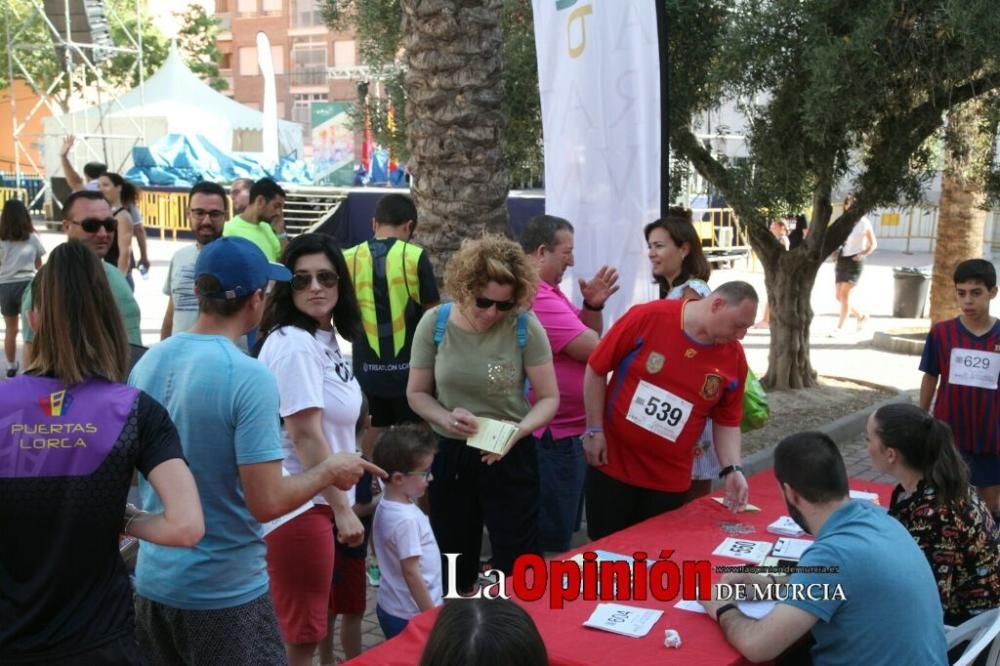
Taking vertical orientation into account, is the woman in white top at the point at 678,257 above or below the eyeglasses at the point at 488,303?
above

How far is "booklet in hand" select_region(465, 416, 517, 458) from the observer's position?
156 inches

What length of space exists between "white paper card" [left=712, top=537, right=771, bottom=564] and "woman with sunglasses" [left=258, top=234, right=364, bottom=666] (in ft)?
4.34

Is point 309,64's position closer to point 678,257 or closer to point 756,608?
point 678,257

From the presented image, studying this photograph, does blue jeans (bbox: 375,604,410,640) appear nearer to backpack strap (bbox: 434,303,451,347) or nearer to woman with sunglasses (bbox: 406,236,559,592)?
woman with sunglasses (bbox: 406,236,559,592)

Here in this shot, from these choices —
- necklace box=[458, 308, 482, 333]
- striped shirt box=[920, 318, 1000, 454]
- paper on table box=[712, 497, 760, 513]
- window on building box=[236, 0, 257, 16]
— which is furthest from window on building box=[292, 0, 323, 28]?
paper on table box=[712, 497, 760, 513]

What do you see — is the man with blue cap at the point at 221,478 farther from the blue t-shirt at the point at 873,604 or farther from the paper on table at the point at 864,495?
the paper on table at the point at 864,495

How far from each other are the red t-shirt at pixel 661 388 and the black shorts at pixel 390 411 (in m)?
1.51

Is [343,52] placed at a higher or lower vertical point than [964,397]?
higher

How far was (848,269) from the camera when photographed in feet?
44.8

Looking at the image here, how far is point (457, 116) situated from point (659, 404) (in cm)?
337

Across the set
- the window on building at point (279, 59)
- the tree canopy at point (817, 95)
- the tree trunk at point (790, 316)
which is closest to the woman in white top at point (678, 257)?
the tree canopy at point (817, 95)

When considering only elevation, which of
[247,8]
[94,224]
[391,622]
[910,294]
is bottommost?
[391,622]

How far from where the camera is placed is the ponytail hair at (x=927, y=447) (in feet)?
11.5

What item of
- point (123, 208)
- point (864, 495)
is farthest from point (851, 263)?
point (864, 495)
